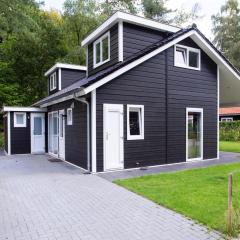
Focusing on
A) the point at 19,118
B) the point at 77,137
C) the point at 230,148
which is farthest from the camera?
the point at 230,148

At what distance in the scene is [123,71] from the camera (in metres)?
10.1

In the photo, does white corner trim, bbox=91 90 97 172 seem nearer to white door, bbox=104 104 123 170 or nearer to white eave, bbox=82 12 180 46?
white door, bbox=104 104 123 170

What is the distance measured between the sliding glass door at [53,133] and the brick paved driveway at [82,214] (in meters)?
6.26

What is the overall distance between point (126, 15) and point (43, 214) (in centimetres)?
811

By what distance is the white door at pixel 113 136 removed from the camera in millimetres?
10133

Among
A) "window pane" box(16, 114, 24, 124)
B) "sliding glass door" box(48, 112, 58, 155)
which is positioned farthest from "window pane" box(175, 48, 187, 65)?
"window pane" box(16, 114, 24, 124)

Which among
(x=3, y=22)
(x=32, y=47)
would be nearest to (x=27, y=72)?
(x=32, y=47)

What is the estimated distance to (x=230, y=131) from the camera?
86.2 ft

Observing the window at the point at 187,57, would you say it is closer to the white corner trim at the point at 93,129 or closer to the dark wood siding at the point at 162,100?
the dark wood siding at the point at 162,100

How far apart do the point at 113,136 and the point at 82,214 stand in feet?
16.2

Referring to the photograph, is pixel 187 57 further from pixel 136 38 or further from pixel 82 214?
pixel 82 214

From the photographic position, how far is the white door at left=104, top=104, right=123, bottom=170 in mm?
10133

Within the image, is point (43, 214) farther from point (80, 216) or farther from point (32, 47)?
point (32, 47)

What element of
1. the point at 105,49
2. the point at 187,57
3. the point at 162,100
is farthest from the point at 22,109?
the point at 187,57
